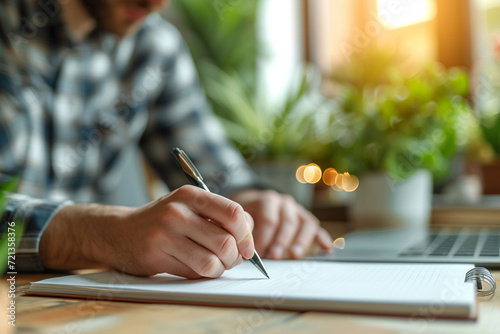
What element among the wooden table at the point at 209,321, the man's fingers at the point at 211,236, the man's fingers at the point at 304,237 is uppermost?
the man's fingers at the point at 211,236

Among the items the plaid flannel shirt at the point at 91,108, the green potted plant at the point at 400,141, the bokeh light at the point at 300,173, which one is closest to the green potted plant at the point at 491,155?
the green potted plant at the point at 400,141

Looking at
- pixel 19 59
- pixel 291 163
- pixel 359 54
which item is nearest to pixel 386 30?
pixel 359 54

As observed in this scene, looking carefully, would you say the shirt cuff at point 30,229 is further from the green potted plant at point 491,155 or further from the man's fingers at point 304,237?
the green potted plant at point 491,155

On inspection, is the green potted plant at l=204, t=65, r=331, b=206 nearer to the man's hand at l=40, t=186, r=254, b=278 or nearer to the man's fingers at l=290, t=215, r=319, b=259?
the man's fingers at l=290, t=215, r=319, b=259

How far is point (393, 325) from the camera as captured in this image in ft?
1.14

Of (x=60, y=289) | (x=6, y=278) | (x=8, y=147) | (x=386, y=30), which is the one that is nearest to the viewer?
(x=60, y=289)

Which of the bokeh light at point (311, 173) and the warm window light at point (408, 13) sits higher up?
the warm window light at point (408, 13)

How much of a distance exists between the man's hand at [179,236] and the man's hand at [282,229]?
19cm

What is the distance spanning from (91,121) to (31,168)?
0.19 meters

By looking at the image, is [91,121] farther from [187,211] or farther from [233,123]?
[187,211]

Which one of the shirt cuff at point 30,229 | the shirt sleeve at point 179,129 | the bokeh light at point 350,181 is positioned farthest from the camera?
the shirt sleeve at point 179,129

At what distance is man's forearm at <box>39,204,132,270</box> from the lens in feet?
1.85

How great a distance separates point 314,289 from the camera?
43 cm

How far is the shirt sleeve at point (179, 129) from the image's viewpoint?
128 centimetres
